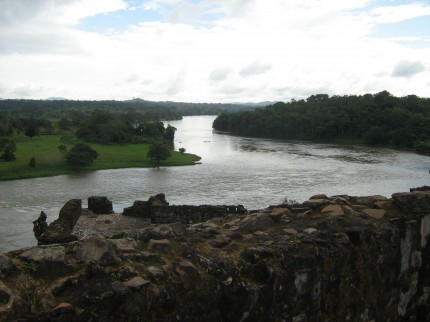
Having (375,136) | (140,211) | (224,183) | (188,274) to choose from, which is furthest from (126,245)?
(375,136)

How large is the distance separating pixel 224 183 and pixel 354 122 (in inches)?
2086

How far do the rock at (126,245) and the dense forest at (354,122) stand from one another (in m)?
68.9

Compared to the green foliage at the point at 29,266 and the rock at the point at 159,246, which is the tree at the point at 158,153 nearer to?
the rock at the point at 159,246

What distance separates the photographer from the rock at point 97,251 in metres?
3.75

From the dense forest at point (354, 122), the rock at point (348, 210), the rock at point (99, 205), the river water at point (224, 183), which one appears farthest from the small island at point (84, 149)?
the rock at point (348, 210)

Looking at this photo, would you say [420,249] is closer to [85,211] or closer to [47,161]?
[85,211]

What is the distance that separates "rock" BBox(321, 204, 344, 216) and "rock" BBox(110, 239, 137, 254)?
2.48 m

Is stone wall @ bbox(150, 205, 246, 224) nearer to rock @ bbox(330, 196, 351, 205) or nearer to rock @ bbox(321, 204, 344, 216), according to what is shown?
rock @ bbox(330, 196, 351, 205)

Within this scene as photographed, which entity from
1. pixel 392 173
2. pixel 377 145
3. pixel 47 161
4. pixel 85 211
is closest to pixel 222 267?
pixel 85 211

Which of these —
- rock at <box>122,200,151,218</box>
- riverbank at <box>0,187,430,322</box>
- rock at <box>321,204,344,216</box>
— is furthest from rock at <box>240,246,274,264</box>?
rock at <box>122,200,151,218</box>

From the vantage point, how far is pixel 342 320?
454 centimetres

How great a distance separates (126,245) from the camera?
4.30 metres

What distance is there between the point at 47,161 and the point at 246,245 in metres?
51.2

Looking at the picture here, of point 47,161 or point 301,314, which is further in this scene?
point 47,161
